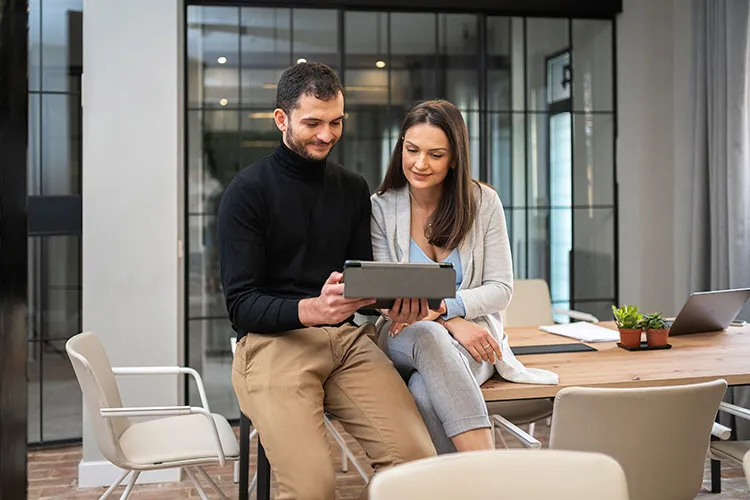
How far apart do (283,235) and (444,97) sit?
293 centimetres

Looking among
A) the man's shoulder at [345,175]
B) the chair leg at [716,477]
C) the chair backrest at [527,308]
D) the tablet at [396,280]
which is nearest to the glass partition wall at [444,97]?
the chair backrest at [527,308]

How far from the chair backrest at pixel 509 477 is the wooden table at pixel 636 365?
99 centimetres

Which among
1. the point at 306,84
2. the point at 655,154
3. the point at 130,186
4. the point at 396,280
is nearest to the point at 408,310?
the point at 396,280

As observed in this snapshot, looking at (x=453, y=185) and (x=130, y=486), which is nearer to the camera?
(x=453, y=185)

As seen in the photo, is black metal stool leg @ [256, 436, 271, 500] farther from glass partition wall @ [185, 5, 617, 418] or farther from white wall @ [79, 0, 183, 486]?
glass partition wall @ [185, 5, 617, 418]

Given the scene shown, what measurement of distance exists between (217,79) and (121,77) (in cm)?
107

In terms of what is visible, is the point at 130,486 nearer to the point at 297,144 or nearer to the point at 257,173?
the point at 257,173

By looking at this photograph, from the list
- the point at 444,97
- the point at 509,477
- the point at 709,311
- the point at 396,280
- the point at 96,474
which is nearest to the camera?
the point at 509,477

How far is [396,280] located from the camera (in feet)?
6.49

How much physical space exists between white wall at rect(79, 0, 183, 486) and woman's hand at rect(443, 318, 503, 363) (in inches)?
75.8

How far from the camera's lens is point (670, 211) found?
5.14 meters

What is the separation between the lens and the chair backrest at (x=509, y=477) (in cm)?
127

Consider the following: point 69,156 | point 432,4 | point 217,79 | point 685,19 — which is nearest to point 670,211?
point 685,19

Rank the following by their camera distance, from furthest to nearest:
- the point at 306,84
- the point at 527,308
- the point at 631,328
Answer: the point at 527,308, the point at 631,328, the point at 306,84
